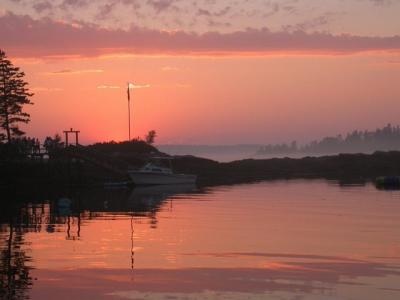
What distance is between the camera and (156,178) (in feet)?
341

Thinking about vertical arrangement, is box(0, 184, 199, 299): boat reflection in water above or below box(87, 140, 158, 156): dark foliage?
below

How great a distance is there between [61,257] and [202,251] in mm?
6749

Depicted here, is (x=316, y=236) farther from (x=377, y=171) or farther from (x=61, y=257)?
(x=377, y=171)

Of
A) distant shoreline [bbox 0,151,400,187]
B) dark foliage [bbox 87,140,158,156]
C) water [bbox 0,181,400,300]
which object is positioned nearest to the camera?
water [bbox 0,181,400,300]

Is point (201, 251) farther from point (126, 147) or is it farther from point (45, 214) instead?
point (126, 147)

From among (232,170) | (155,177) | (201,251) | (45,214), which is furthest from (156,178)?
(201,251)

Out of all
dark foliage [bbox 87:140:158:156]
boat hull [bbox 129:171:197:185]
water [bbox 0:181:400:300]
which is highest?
dark foliage [bbox 87:140:158:156]

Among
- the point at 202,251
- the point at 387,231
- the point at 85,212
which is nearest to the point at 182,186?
the point at 85,212

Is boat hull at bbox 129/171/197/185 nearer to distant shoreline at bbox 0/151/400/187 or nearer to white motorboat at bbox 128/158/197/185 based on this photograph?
white motorboat at bbox 128/158/197/185

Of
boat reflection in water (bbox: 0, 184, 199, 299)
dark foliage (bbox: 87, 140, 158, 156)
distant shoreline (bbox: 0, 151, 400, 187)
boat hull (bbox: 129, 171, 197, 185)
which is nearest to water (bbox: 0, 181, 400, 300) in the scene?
boat reflection in water (bbox: 0, 184, 199, 299)

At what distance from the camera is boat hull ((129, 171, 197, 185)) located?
333 ft

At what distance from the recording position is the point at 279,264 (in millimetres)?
31406

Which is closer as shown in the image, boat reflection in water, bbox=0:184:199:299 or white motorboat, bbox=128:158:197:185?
boat reflection in water, bbox=0:184:199:299

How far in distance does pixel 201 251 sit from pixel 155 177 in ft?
225
